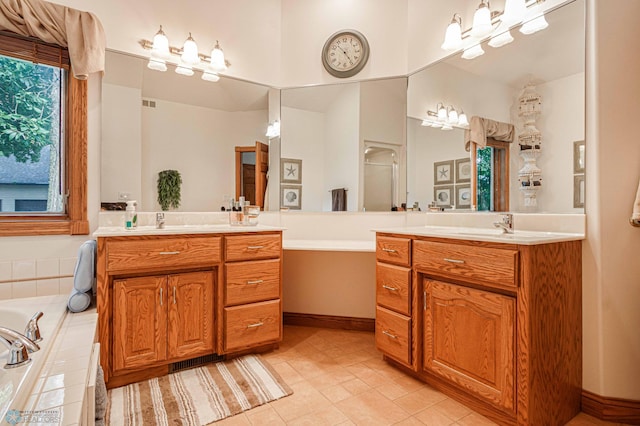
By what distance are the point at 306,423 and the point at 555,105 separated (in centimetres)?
209

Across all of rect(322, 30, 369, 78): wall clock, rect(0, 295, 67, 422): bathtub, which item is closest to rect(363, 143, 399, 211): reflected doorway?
rect(322, 30, 369, 78): wall clock

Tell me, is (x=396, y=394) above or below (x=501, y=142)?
below

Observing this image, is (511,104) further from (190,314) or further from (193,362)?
(193,362)

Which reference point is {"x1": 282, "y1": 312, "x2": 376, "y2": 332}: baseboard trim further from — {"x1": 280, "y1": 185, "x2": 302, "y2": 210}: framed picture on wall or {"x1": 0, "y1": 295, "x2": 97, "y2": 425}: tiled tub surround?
{"x1": 0, "y1": 295, "x2": 97, "y2": 425}: tiled tub surround

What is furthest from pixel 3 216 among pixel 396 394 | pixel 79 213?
pixel 396 394

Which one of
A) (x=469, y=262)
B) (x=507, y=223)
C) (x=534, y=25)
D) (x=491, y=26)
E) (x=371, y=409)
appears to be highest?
(x=491, y=26)

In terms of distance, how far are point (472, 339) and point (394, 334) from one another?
50 cm

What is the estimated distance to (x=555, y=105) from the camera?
5.83 ft

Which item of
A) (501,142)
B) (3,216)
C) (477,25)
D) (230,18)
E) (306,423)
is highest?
(230,18)

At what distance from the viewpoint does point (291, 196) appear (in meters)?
2.77

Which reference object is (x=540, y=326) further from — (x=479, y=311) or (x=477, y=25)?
(x=477, y=25)

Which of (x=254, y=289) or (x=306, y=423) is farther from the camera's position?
(x=254, y=289)

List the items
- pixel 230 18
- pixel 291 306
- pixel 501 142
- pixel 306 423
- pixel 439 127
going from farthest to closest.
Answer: pixel 291 306
pixel 230 18
pixel 439 127
pixel 501 142
pixel 306 423

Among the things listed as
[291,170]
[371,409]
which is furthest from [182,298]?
[291,170]
